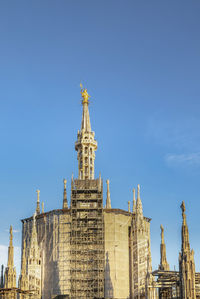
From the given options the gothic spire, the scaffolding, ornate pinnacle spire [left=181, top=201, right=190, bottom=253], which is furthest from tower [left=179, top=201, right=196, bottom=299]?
the gothic spire

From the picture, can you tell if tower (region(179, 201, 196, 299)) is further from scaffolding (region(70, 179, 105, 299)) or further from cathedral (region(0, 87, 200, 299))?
scaffolding (region(70, 179, 105, 299))

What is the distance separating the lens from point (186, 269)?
239ft

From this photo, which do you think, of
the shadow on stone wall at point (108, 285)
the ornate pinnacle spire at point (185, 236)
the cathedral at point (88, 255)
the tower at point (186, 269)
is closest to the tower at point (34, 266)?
the cathedral at point (88, 255)

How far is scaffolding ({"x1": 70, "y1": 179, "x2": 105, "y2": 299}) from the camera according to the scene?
275 ft

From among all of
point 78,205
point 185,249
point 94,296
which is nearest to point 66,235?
point 78,205

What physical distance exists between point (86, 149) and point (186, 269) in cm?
3524

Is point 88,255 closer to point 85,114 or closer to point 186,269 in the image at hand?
point 186,269

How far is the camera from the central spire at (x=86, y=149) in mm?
97688

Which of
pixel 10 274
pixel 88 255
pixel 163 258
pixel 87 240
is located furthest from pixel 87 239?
pixel 163 258

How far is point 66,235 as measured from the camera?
90062 millimetres

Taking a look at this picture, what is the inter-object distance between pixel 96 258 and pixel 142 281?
910 cm

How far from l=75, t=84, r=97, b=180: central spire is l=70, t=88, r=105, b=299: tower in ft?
4.86

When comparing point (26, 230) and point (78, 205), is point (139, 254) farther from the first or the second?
point (26, 230)

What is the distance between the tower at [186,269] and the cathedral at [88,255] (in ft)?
23.5
